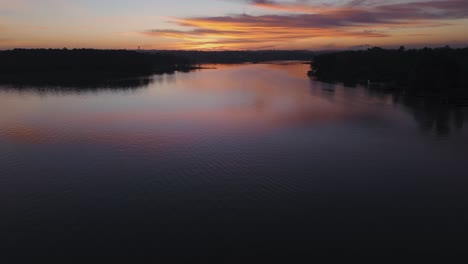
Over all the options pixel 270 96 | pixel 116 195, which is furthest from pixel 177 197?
pixel 270 96

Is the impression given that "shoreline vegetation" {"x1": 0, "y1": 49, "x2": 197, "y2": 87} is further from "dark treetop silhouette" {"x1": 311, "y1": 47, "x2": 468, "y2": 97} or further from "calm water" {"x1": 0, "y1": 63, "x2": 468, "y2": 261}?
"calm water" {"x1": 0, "y1": 63, "x2": 468, "y2": 261}

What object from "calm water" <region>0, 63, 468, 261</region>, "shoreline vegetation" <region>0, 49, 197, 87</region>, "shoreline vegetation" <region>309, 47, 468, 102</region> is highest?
"shoreline vegetation" <region>0, 49, 197, 87</region>

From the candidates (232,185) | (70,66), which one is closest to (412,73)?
(232,185)

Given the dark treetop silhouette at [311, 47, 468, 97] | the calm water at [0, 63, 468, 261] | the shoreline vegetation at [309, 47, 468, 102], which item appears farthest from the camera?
the dark treetop silhouette at [311, 47, 468, 97]

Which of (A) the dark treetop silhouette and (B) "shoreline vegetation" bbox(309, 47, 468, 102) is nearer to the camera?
(B) "shoreline vegetation" bbox(309, 47, 468, 102)

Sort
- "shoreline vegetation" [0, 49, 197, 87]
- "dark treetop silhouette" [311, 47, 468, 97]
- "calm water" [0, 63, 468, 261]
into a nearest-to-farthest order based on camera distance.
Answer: "calm water" [0, 63, 468, 261] → "dark treetop silhouette" [311, 47, 468, 97] → "shoreline vegetation" [0, 49, 197, 87]

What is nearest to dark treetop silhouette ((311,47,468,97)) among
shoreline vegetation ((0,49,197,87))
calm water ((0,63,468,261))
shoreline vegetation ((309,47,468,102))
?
shoreline vegetation ((309,47,468,102))

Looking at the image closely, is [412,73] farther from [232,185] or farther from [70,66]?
A: [70,66]

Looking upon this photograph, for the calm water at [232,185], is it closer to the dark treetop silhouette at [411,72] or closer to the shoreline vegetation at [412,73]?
the shoreline vegetation at [412,73]

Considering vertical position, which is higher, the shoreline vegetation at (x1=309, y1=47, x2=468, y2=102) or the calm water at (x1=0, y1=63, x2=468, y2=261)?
the shoreline vegetation at (x1=309, y1=47, x2=468, y2=102)
